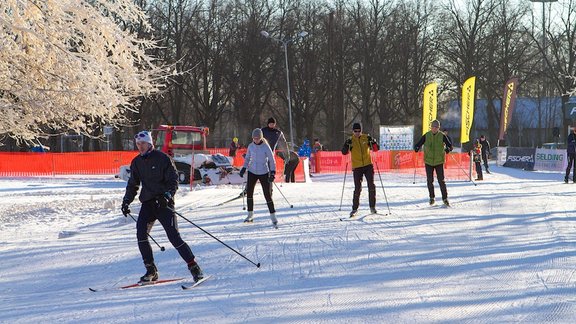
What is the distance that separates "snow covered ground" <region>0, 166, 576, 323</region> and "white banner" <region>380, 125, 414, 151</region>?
60.6 ft

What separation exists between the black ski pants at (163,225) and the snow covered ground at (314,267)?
0.37m

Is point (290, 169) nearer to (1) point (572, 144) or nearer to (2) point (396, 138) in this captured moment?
(1) point (572, 144)

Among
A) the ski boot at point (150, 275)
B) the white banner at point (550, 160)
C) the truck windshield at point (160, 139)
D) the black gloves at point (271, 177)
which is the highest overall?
the truck windshield at point (160, 139)

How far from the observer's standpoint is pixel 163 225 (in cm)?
718

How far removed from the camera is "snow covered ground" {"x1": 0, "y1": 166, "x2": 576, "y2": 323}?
595 cm

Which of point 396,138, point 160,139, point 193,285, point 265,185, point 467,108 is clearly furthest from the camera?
point 396,138

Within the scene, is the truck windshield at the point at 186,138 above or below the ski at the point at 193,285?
above

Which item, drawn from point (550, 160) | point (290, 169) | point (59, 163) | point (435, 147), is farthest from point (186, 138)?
point (550, 160)

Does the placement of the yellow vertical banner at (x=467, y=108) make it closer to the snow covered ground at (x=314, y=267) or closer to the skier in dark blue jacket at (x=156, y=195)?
the snow covered ground at (x=314, y=267)

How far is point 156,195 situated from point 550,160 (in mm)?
28552

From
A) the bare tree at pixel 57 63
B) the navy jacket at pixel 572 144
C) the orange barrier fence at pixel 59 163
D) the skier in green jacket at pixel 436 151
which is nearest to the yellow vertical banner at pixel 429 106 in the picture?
the navy jacket at pixel 572 144

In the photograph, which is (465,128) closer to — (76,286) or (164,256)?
(164,256)

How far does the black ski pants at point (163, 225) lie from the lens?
7.14 meters

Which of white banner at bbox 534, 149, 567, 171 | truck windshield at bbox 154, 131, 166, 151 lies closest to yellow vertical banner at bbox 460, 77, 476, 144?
white banner at bbox 534, 149, 567, 171
